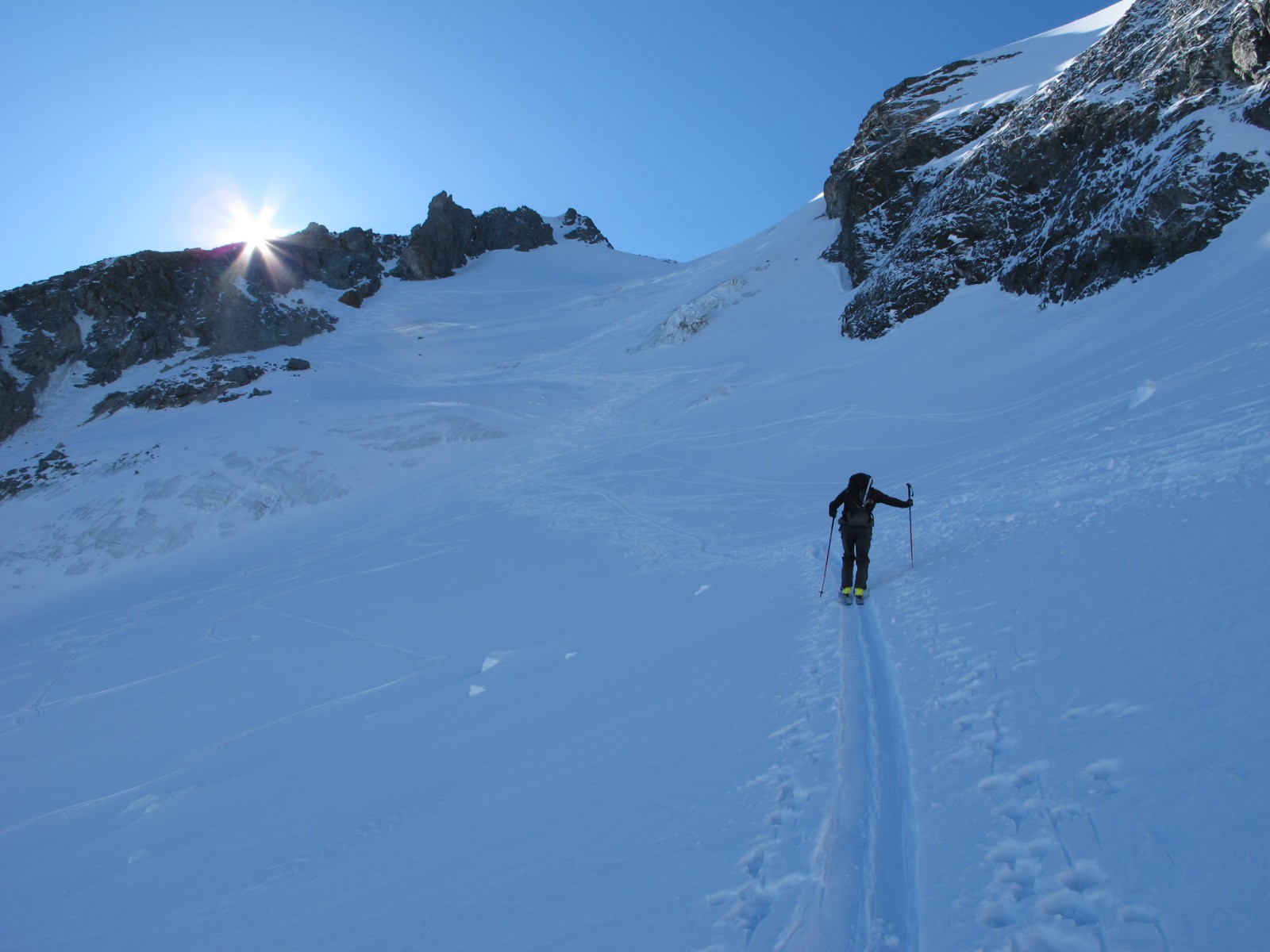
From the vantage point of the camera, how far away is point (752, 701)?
4.85 meters

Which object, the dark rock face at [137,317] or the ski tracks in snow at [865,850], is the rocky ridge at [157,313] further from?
the ski tracks in snow at [865,850]

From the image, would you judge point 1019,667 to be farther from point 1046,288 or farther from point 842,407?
point 1046,288

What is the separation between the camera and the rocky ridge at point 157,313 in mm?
37281

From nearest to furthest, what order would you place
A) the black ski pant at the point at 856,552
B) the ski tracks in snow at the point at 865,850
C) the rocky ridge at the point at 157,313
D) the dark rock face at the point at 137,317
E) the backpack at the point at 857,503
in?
the ski tracks in snow at the point at 865,850 → the black ski pant at the point at 856,552 → the backpack at the point at 857,503 → the rocky ridge at the point at 157,313 → the dark rock face at the point at 137,317

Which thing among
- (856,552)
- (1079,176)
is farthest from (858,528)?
(1079,176)

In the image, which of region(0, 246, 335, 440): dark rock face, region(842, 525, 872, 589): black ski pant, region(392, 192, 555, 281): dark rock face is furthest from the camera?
region(392, 192, 555, 281): dark rock face

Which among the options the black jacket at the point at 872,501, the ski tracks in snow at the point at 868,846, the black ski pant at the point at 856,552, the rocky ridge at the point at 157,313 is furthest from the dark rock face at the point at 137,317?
the ski tracks in snow at the point at 868,846

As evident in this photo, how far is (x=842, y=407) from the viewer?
19.7 meters

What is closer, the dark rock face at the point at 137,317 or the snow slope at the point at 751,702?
the snow slope at the point at 751,702

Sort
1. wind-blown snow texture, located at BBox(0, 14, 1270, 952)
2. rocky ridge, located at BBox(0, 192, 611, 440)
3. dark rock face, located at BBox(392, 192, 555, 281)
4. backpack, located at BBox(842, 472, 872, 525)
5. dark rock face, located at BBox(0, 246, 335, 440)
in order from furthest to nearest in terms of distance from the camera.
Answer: dark rock face, located at BBox(392, 192, 555, 281) → dark rock face, located at BBox(0, 246, 335, 440) → rocky ridge, located at BBox(0, 192, 611, 440) → backpack, located at BBox(842, 472, 872, 525) → wind-blown snow texture, located at BBox(0, 14, 1270, 952)

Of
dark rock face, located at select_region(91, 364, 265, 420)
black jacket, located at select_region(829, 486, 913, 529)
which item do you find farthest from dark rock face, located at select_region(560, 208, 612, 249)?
black jacket, located at select_region(829, 486, 913, 529)

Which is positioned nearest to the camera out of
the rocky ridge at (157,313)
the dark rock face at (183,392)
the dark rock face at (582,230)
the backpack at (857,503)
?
the backpack at (857,503)

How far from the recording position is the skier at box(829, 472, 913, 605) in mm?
7020

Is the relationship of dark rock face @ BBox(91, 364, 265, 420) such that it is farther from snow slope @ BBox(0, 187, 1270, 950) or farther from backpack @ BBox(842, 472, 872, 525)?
backpack @ BBox(842, 472, 872, 525)
